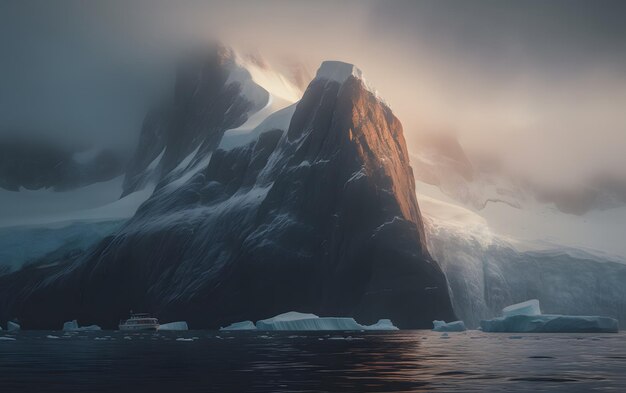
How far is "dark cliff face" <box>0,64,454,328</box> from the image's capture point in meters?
138

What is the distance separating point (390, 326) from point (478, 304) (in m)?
37.4

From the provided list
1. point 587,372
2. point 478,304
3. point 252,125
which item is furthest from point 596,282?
point 587,372

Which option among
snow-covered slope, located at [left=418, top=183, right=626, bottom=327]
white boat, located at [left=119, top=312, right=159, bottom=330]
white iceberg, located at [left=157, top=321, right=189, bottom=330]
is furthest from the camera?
snow-covered slope, located at [left=418, top=183, right=626, bottom=327]

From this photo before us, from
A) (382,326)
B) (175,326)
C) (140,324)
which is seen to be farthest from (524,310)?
(140,324)

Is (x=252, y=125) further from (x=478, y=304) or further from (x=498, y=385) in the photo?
(x=498, y=385)

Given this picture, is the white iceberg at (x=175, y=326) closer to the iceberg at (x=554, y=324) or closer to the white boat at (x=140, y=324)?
the white boat at (x=140, y=324)

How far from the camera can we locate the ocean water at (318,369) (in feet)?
134

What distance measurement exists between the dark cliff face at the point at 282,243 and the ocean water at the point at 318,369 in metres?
62.0

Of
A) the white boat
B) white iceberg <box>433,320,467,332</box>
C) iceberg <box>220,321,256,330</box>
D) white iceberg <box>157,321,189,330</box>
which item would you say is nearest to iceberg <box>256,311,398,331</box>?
iceberg <box>220,321,256,330</box>

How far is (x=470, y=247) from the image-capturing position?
17038 cm

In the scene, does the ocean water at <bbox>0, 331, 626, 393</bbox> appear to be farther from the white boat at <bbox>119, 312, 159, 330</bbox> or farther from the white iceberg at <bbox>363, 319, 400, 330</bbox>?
the white boat at <bbox>119, 312, 159, 330</bbox>

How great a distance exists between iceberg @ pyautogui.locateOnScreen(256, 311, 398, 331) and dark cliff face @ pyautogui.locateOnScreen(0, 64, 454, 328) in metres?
6.70

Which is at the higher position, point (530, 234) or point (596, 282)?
point (530, 234)

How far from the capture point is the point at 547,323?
115250mm
